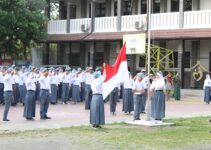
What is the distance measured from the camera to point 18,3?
1415 inches

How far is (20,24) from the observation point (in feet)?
120

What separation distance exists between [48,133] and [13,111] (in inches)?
299

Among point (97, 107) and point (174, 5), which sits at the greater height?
point (174, 5)

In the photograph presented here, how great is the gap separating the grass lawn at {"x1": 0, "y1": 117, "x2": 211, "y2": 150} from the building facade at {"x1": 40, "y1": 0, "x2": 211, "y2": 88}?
16.2 m

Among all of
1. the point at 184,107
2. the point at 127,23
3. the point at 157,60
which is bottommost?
the point at 184,107

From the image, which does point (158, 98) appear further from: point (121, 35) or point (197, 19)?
point (121, 35)

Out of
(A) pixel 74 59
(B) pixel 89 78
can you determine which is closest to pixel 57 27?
(A) pixel 74 59

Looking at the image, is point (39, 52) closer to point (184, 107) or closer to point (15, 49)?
point (15, 49)

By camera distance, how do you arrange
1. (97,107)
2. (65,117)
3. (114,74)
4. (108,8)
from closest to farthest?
(97,107)
(114,74)
(65,117)
(108,8)

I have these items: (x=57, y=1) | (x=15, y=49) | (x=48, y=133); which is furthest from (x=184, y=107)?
(x=57, y=1)

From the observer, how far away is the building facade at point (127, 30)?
34594mm

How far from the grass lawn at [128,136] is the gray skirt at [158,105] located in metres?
1.01

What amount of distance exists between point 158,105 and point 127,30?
19.2 m

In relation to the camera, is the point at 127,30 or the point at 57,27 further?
the point at 57,27
